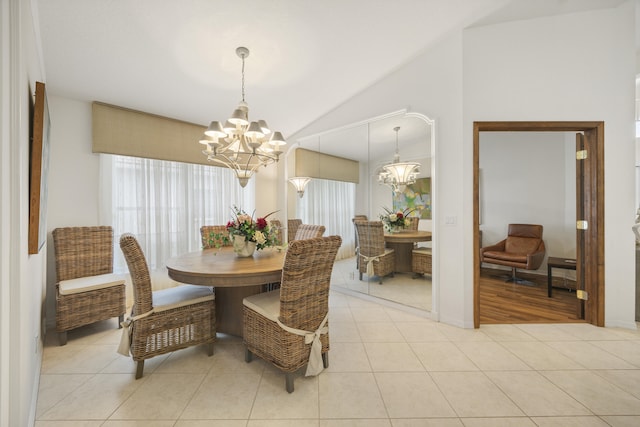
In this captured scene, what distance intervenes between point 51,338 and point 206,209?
214 centimetres

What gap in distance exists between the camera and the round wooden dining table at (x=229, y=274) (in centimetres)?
176

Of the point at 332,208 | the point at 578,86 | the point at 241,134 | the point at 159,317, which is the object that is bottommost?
the point at 159,317

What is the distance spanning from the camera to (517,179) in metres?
4.45

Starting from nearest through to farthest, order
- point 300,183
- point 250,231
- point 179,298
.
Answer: point 179,298, point 250,231, point 300,183

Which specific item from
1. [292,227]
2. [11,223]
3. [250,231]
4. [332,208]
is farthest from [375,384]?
[292,227]

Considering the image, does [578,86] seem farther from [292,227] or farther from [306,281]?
[292,227]

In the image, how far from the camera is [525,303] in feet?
10.6

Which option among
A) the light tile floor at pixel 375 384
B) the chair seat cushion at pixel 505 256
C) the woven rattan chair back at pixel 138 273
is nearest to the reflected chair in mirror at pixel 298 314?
the light tile floor at pixel 375 384

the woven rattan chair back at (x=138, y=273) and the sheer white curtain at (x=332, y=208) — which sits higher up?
the sheer white curtain at (x=332, y=208)

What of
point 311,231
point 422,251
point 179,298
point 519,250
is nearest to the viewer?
point 179,298

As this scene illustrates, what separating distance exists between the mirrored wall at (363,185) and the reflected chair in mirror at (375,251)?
0.13 metres

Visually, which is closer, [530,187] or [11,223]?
[11,223]

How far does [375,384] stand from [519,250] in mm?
3889

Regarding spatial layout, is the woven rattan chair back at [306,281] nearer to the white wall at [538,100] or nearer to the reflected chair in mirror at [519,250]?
the white wall at [538,100]
